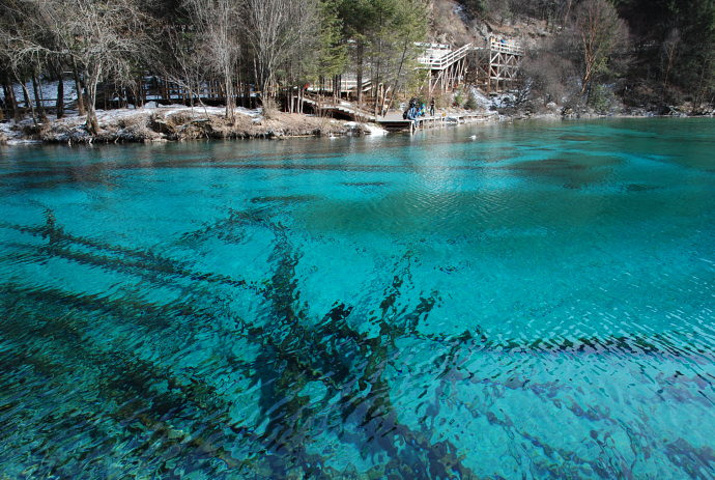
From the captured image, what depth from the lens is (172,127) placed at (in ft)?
79.4

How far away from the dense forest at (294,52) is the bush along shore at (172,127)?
1.03 m

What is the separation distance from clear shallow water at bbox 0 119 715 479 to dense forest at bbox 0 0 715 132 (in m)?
15.3

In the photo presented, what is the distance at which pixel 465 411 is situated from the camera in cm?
362

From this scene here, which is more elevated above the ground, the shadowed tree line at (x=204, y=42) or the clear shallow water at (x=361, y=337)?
the shadowed tree line at (x=204, y=42)

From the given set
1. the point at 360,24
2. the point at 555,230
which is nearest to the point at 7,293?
the point at 555,230

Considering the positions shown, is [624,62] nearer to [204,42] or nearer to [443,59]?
[443,59]

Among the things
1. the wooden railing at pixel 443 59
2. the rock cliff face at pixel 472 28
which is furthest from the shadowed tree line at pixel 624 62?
the wooden railing at pixel 443 59

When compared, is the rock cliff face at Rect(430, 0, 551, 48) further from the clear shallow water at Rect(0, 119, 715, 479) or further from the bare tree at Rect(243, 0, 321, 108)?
the clear shallow water at Rect(0, 119, 715, 479)

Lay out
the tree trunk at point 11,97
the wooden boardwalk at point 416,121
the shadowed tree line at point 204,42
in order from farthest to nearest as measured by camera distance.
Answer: the wooden boardwalk at point 416,121 → the tree trunk at point 11,97 → the shadowed tree line at point 204,42

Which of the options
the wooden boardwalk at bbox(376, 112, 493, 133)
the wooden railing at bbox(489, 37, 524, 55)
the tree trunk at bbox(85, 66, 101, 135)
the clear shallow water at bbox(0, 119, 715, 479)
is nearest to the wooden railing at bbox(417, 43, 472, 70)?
the wooden railing at bbox(489, 37, 524, 55)

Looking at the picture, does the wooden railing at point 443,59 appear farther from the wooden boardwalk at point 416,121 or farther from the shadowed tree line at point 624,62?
the shadowed tree line at point 624,62

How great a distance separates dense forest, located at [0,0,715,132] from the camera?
2134 centimetres

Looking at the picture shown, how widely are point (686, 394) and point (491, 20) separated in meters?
65.4

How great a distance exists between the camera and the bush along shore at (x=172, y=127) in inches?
915
